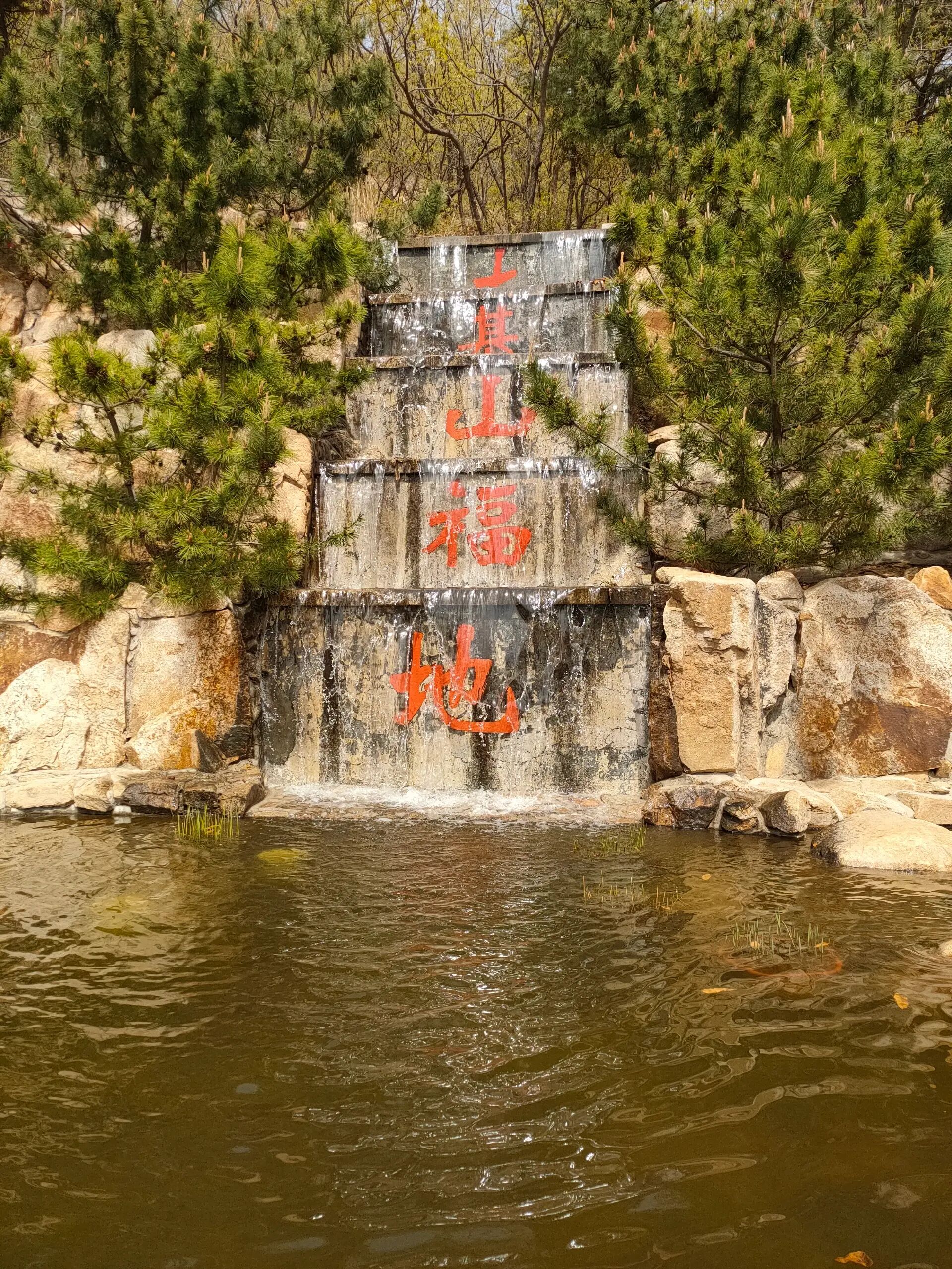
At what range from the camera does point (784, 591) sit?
6.66 m

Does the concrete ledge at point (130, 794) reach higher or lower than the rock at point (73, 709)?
lower

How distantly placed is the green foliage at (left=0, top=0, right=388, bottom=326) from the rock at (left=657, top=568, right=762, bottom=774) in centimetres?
508

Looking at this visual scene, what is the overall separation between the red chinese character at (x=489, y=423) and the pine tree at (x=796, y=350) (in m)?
1.74

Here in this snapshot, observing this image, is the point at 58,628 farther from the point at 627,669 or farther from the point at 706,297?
the point at 706,297

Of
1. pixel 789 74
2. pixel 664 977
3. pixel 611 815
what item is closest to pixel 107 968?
pixel 664 977

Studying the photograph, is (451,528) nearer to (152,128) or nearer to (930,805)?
(930,805)

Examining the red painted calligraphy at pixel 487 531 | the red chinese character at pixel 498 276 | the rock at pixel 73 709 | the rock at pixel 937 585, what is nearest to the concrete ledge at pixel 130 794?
the rock at pixel 73 709

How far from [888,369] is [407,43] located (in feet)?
50.9

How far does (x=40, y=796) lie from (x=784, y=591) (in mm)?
5773

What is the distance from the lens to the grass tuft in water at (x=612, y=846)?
510cm

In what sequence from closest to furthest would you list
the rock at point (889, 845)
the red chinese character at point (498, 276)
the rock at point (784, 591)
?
1. the rock at point (889, 845)
2. the rock at point (784, 591)
3. the red chinese character at point (498, 276)

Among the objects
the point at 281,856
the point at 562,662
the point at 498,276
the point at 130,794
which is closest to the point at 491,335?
the point at 498,276

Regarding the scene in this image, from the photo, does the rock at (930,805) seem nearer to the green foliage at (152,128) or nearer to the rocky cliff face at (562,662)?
the rocky cliff face at (562,662)

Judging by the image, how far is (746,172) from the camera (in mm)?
6488
